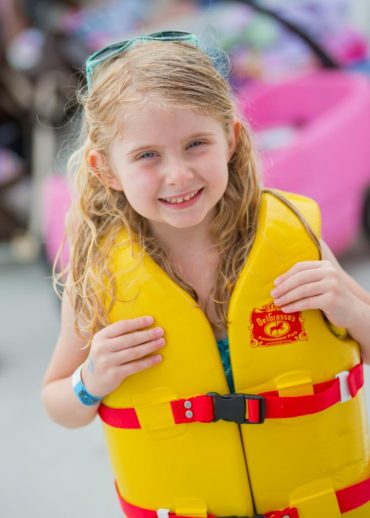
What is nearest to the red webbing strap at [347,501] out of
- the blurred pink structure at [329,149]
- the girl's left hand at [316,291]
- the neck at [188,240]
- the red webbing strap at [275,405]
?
the red webbing strap at [275,405]

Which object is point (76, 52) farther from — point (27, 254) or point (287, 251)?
point (287, 251)

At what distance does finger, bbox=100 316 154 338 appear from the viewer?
42.3 inches

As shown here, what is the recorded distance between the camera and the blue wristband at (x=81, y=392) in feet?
3.68

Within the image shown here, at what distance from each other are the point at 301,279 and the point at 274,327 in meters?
0.08

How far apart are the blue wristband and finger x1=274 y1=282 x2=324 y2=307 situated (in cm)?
29

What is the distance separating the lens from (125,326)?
107 centimetres

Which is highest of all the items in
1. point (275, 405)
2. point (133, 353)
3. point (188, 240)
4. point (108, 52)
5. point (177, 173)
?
point (108, 52)

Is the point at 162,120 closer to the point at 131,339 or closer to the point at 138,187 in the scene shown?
the point at 138,187

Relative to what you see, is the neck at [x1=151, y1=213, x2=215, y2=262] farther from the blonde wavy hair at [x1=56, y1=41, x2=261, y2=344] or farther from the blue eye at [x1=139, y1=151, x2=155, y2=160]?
the blue eye at [x1=139, y1=151, x2=155, y2=160]

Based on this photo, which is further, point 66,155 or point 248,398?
point 66,155

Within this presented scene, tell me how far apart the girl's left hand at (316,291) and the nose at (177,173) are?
0.19 metres

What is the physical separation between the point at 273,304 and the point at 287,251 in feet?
0.24

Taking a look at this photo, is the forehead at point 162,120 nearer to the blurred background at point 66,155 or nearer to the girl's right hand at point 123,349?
the girl's right hand at point 123,349

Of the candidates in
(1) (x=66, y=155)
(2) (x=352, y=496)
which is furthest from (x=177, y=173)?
(1) (x=66, y=155)
